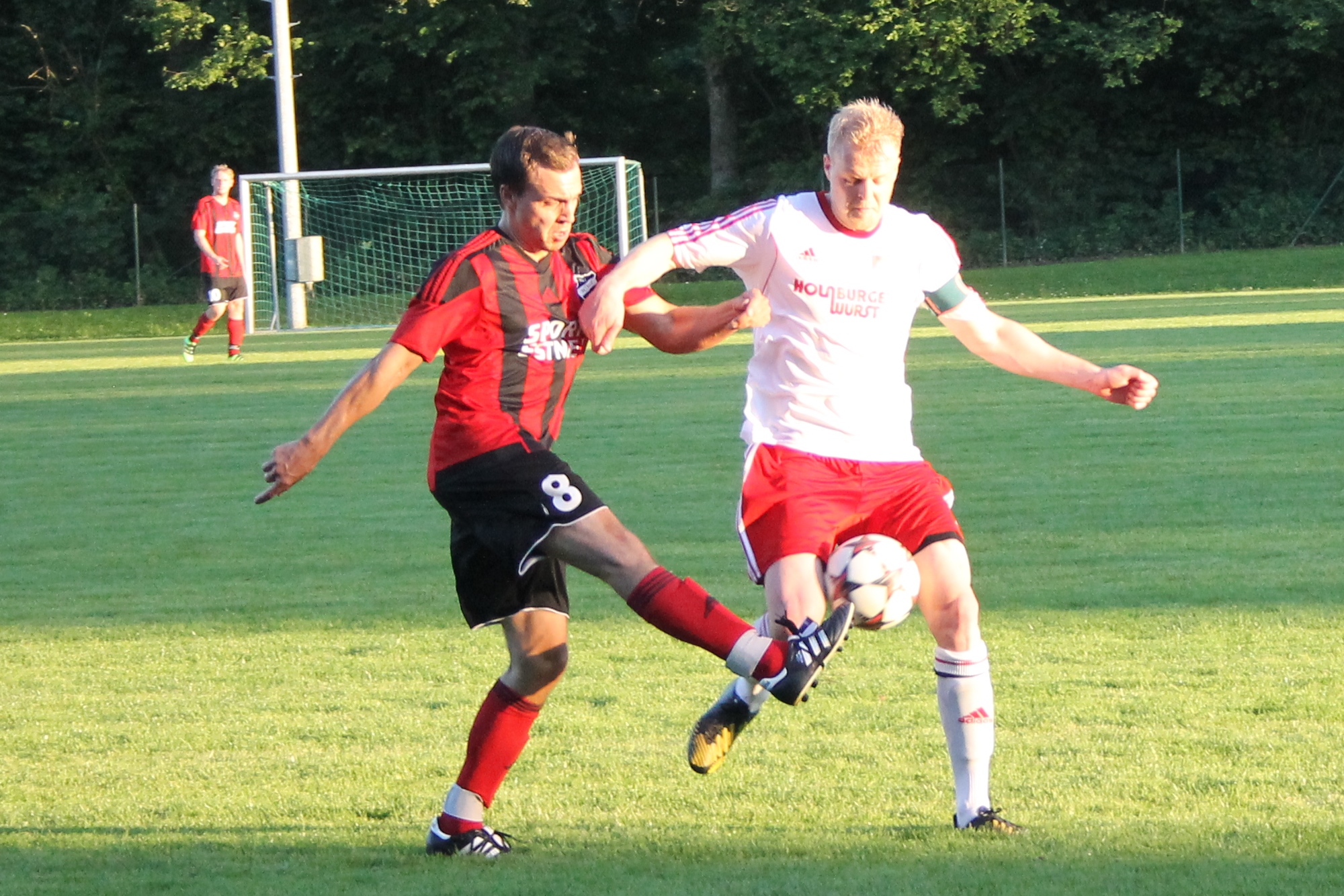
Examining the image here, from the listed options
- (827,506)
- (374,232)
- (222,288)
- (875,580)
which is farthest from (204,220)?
(875,580)

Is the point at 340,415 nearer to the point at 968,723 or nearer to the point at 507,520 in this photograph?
the point at 507,520

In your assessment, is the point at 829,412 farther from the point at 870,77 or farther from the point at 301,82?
the point at 301,82

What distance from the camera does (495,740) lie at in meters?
4.32

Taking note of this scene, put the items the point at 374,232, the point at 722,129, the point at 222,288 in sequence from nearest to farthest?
the point at 222,288 → the point at 374,232 → the point at 722,129

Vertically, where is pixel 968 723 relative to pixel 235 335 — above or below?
below

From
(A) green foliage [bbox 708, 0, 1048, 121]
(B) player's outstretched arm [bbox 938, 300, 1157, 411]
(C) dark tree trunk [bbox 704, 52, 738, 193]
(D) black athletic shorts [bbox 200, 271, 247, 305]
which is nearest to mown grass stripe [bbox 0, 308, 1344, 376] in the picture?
(D) black athletic shorts [bbox 200, 271, 247, 305]

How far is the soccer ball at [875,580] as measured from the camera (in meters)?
4.15

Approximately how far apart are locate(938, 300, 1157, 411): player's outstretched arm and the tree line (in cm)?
3148

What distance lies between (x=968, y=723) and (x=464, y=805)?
4.10ft

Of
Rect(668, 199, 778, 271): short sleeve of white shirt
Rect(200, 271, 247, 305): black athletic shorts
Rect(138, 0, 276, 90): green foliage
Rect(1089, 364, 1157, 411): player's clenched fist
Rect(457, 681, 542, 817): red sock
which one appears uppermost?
Rect(138, 0, 276, 90): green foliage

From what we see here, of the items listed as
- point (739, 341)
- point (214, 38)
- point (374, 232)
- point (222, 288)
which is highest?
point (214, 38)

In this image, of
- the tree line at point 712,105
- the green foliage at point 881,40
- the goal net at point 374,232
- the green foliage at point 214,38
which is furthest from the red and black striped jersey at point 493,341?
the green foliage at point 214,38

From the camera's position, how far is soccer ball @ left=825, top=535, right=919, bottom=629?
415 cm

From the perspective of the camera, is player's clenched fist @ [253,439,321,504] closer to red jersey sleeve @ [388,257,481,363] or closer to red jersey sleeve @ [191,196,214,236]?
red jersey sleeve @ [388,257,481,363]
